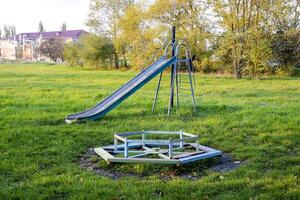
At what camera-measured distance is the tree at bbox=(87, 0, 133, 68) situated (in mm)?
34219

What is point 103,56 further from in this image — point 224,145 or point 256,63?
point 224,145

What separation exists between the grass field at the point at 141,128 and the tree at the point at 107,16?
23785 millimetres

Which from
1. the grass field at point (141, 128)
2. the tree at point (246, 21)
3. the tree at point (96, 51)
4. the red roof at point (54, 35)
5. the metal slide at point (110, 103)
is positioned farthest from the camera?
the red roof at point (54, 35)

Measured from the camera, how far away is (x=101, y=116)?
8.38m

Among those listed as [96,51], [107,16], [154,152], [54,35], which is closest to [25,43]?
[54,35]

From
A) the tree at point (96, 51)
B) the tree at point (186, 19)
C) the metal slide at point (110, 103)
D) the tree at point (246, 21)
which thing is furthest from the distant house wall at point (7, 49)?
the metal slide at point (110, 103)

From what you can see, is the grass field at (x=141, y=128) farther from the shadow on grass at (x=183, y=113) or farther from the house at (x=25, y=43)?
the house at (x=25, y=43)

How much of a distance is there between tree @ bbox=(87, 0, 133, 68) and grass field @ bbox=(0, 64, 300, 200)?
23.8 metres

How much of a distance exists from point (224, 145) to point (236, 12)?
51.9 feet

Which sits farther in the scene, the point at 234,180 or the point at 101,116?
the point at 101,116

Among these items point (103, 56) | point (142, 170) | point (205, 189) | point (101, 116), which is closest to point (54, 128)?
point (101, 116)

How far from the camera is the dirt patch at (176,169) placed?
14.7ft

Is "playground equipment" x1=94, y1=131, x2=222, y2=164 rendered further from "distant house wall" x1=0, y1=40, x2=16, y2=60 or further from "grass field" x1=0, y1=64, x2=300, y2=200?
"distant house wall" x1=0, y1=40, x2=16, y2=60

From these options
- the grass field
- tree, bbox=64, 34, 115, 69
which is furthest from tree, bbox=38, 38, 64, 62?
the grass field
